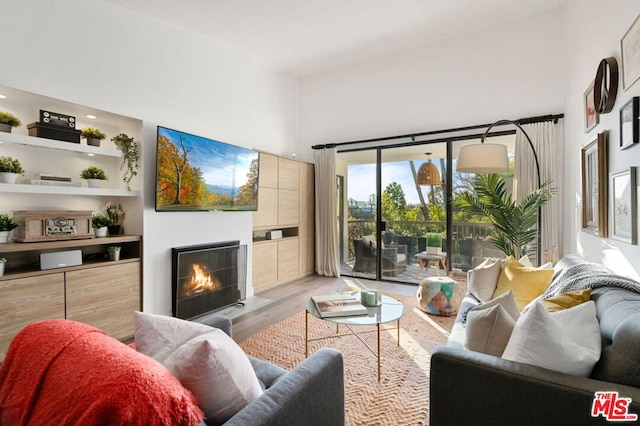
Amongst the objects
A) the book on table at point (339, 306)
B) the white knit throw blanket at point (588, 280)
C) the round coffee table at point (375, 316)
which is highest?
the white knit throw blanket at point (588, 280)

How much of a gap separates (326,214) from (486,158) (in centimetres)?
285

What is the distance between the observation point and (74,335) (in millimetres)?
992

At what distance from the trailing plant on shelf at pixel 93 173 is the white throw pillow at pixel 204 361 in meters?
2.39

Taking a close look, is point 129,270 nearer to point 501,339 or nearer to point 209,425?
point 209,425

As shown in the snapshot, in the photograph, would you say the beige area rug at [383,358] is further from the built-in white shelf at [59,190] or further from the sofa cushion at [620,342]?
the built-in white shelf at [59,190]

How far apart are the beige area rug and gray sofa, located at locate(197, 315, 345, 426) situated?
659mm

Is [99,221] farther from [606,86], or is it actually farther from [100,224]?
[606,86]

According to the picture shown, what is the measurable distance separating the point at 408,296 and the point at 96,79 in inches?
166

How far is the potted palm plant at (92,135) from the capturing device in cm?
287

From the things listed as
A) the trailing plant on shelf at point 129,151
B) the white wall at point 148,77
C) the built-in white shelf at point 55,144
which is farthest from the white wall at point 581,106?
the built-in white shelf at point 55,144

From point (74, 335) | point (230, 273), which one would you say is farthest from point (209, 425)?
point (230, 273)

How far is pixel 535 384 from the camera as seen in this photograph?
1.11 meters

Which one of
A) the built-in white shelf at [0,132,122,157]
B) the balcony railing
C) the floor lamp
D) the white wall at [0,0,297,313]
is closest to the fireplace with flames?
the white wall at [0,0,297,313]

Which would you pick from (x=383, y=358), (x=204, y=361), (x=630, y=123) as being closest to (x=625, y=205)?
(x=630, y=123)
